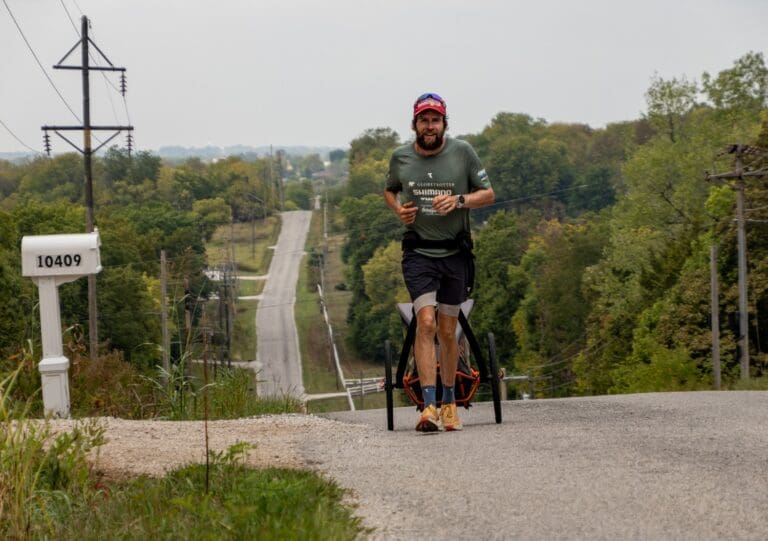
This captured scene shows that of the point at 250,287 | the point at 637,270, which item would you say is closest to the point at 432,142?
the point at 637,270

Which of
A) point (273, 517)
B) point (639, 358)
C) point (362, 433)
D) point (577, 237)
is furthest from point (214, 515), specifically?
point (577, 237)

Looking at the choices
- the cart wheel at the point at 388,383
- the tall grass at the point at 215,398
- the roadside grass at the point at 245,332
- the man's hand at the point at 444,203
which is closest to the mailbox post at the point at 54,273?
the tall grass at the point at 215,398

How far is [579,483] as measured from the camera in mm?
7430

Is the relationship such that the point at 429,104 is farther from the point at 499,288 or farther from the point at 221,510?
the point at 499,288

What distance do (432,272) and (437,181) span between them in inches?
25.4

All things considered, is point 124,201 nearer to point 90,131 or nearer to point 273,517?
point 90,131

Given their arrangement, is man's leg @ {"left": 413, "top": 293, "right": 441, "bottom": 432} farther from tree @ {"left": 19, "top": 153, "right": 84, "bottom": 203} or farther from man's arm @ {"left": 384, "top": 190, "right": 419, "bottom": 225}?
tree @ {"left": 19, "top": 153, "right": 84, "bottom": 203}

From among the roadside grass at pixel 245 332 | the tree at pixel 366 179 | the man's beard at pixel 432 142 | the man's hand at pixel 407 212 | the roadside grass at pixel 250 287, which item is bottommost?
the roadside grass at pixel 245 332

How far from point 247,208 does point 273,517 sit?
6534 inches

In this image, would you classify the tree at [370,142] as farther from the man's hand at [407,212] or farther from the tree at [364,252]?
the man's hand at [407,212]

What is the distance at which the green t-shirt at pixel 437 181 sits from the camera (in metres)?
10.1

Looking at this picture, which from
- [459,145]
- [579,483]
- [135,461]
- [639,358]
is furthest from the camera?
[639,358]

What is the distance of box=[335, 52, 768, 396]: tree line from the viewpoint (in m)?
48.2

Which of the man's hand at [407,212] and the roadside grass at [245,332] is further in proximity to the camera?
the roadside grass at [245,332]
